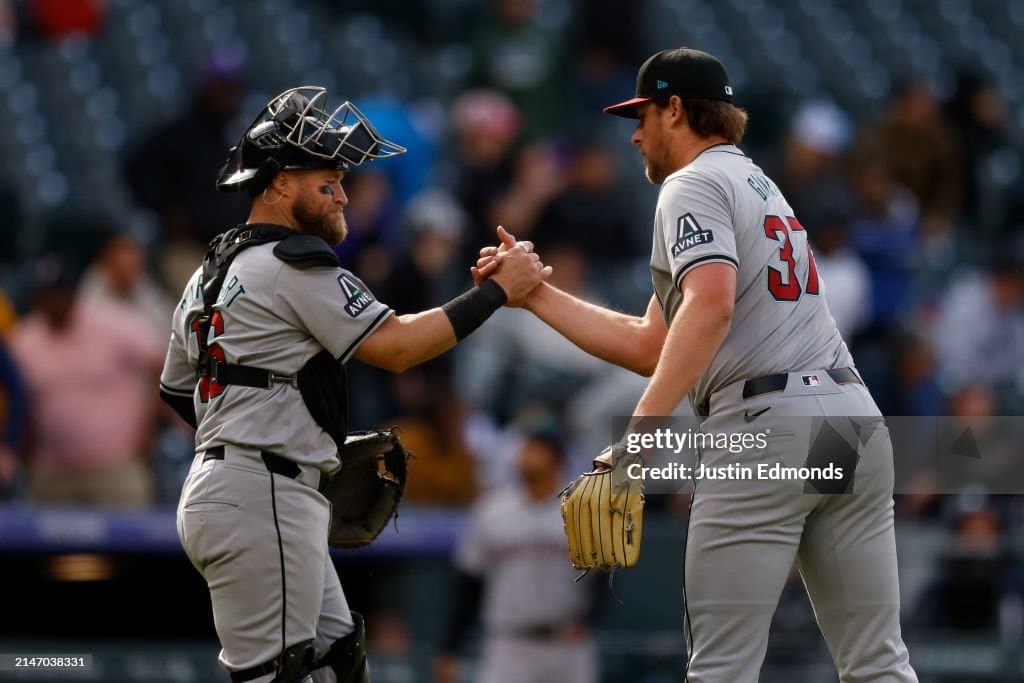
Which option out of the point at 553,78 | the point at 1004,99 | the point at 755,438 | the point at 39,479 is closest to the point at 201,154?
the point at 39,479

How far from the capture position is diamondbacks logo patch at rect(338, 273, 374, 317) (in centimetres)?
472

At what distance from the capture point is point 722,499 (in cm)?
464

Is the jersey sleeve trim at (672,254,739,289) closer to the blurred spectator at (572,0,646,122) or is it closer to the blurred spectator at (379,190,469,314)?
the blurred spectator at (379,190,469,314)

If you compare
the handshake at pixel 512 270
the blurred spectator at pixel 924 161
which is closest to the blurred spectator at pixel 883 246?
the blurred spectator at pixel 924 161

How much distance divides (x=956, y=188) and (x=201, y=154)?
517 cm

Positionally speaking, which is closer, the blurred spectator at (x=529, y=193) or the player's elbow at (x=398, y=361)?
the player's elbow at (x=398, y=361)

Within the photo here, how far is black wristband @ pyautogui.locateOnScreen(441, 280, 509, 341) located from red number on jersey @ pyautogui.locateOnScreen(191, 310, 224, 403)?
627 millimetres

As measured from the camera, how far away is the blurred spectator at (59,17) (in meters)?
11.9

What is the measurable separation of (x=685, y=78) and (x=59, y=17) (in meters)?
8.07

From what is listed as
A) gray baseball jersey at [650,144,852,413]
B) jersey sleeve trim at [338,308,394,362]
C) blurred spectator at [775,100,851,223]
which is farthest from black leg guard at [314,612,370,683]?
blurred spectator at [775,100,851,223]

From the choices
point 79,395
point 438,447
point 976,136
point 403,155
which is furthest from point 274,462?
point 976,136

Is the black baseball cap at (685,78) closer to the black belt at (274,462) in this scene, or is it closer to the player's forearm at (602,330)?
the player's forearm at (602,330)

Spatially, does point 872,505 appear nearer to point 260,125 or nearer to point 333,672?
point 333,672

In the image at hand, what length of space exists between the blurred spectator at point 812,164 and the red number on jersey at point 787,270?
511cm
